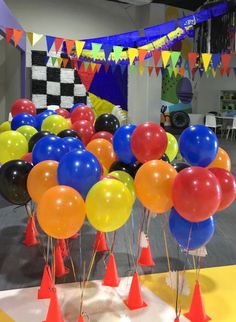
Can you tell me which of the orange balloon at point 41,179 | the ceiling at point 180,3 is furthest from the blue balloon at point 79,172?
the ceiling at point 180,3

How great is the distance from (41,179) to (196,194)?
89 cm

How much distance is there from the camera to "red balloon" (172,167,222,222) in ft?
6.72

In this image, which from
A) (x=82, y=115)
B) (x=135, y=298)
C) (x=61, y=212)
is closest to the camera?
(x=61, y=212)

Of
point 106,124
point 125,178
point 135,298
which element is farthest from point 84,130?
point 135,298

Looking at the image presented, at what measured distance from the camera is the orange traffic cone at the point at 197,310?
237cm

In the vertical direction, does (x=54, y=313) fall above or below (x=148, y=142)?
below

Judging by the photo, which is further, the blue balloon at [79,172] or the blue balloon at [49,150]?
the blue balloon at [49,150]

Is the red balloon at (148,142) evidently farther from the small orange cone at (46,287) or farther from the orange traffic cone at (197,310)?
the small orange cone at (46,287)

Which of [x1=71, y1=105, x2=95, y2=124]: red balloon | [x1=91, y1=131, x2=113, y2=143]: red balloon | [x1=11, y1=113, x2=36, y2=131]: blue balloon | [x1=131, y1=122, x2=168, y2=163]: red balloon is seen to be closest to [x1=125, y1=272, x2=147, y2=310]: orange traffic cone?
[x1=131, y1=122, x2=168, y2=163]: red balloon

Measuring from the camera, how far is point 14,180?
243 cm

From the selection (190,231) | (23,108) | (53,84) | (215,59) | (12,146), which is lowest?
(190,231)

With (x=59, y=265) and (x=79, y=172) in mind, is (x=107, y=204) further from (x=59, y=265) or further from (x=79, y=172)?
(x=59, y=265)

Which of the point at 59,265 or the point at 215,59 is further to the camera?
the point at 215,59

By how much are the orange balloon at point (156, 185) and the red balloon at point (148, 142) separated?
0.21 m
